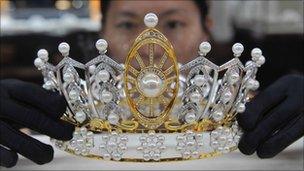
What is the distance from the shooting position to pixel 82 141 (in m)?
0.53

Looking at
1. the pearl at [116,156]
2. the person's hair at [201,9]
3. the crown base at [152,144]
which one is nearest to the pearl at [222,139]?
the crown base at [152,144]

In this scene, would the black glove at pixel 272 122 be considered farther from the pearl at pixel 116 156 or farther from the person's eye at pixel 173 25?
the person's eye at pixel 173 25

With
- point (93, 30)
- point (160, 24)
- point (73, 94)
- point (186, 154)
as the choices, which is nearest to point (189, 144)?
point (186, 154)

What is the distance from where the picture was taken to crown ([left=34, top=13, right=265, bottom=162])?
19.9 inches

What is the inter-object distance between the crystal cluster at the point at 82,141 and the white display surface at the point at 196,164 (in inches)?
0.7

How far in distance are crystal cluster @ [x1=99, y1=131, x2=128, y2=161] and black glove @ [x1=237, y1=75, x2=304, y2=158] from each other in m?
0.12

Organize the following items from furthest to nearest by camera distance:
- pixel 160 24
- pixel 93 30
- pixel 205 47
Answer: pixel 93 30 < pixel 160 24 < pixel 205 47

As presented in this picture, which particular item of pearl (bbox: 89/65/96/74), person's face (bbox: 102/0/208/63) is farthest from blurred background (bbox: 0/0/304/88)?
pearl (bbox: 89/65/96/74)

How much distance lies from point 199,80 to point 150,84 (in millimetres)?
47

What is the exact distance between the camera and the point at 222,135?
0.54 m

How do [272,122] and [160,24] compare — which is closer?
[272,122]

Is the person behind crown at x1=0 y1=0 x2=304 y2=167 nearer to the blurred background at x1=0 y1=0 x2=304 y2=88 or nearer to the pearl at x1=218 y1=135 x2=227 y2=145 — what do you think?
the pearl at x1=218 y1=135 x2=227 y2=145

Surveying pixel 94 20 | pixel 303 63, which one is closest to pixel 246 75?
pixel 303 63

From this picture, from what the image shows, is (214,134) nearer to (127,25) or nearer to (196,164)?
(196,164)
